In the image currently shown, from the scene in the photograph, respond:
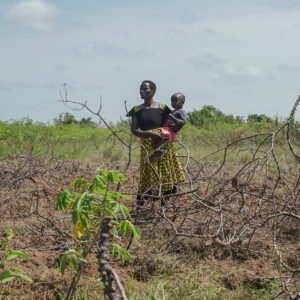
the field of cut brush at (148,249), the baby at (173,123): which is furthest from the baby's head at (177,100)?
the field of cut brush at (148,249)

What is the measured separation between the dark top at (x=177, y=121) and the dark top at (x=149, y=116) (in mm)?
88

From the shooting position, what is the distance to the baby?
510 cm

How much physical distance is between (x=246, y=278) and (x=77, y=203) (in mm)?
1650

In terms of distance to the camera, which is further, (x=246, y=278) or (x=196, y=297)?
(x=246, y=278)

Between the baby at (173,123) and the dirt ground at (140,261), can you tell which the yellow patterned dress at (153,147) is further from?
the dirt ground at (140,261)

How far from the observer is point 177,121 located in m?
5.11

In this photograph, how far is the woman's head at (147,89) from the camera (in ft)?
16.9

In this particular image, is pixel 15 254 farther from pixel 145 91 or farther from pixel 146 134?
pixel 145 91

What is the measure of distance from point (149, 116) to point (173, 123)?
0.26 meters

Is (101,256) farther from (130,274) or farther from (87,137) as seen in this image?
(87,137)

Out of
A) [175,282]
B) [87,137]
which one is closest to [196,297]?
[175,282]

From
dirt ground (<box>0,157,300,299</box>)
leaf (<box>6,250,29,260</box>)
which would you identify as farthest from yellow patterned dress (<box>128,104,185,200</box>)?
leaf (<box>6,250,29,260</box>)

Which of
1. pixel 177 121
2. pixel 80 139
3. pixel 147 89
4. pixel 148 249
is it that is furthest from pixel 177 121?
pixel 80 139

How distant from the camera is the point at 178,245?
4.01 meters
